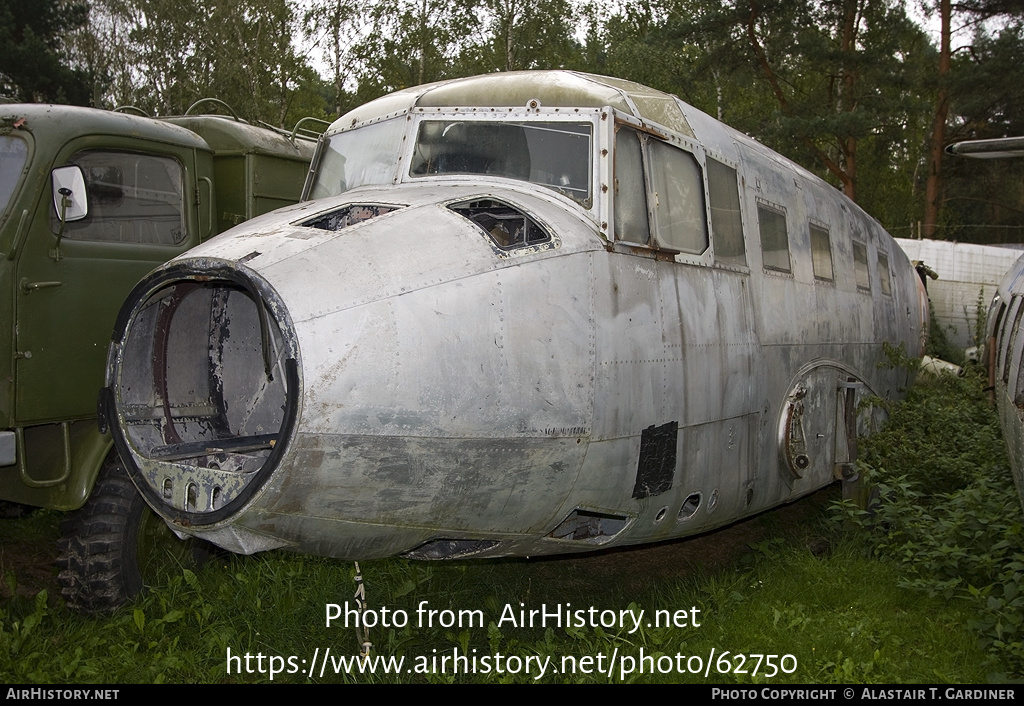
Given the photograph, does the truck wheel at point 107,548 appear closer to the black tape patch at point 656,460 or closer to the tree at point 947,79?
the black tape patch at point 656,460

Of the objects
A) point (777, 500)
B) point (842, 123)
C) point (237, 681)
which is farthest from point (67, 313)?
point (842, 123)

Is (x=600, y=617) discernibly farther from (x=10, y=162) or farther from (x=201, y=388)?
(x=10, y=162)

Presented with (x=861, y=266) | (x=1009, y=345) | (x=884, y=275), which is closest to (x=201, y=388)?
(x=861, y=266)

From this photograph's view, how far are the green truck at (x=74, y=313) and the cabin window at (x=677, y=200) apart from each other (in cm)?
331

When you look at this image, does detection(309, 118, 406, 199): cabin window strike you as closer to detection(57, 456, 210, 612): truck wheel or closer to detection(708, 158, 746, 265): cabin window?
detection(708, 158, 746, 265): cabin window

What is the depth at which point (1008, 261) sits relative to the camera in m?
20.2

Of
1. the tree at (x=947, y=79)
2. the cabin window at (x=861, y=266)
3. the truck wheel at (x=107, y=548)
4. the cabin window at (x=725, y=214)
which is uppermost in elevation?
the tree at (x=947, y=79)

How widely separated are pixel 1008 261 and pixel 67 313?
20543 millimetres

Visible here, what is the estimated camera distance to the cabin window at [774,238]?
5660mm

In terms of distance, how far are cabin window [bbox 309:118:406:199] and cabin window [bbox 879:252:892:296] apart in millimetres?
5368

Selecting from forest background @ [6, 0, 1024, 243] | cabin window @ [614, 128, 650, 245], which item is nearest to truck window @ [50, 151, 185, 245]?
cabin window @ [614, 128, 650, 245]

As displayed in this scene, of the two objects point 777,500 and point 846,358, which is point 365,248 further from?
point 846,358

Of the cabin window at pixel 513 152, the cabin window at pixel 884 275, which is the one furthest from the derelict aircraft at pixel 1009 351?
the cabin window at pixel 513 152

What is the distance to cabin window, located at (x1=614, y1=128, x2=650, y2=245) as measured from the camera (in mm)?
4312
